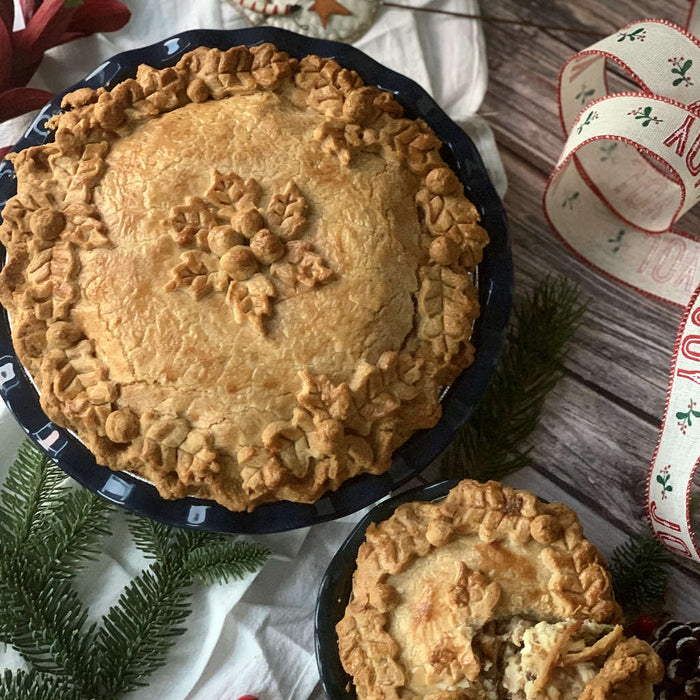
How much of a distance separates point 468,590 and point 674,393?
530 mm

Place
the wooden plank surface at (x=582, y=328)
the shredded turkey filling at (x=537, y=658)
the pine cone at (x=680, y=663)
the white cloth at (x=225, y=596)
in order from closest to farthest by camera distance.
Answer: the shredded turkey filling at (x=537, y=658) → the pine cone at (x=680, y=663) → the white cloth at (x=225, y=596) → the wooden plank surface at (x=582, y=328)

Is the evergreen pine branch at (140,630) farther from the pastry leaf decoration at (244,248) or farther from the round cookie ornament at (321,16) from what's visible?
the round cookie ornament at (321,16)

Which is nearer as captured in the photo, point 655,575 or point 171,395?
point 171,395

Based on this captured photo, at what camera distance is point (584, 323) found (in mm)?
1745

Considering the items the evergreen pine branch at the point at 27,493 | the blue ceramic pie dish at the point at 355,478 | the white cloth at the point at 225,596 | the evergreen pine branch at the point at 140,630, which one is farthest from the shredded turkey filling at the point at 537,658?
the evergreen pine branch at the point at 27,493

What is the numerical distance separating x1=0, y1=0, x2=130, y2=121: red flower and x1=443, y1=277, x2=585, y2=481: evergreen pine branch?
1.01 metres

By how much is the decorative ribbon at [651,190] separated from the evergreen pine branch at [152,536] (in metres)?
0.88

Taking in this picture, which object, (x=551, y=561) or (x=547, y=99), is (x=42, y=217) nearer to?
(x=551, y=561)

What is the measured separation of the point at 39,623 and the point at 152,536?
231mm

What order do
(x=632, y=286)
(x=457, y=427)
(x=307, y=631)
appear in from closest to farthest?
(x=457, y=427) → (x=307, y=631) → (x=632, y=286)

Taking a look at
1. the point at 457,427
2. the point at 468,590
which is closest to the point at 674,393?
the point at 457,427

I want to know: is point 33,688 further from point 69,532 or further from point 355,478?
point 355,478

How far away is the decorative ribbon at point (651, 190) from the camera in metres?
1.50

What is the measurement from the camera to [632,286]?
1747 millimetres
